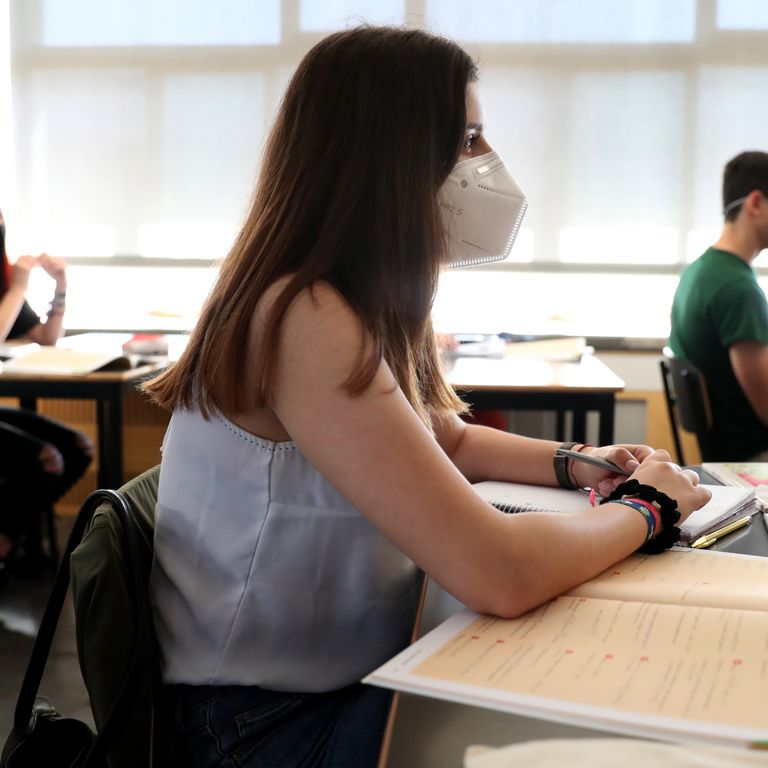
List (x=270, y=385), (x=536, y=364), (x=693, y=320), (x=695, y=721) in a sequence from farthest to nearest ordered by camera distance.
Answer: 1. (x=536, y=364)
2. (x=693, y=320)
3. (x=270, y=385)
4. (x=695, y=721)

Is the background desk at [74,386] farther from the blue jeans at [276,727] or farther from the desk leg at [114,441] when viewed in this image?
the blue jeans at [276,727]

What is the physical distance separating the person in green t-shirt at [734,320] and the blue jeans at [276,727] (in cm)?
193

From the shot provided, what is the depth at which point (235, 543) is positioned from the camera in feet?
2.94

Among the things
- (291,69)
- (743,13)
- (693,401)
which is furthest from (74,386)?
(743,13)

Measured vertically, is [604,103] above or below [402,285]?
above

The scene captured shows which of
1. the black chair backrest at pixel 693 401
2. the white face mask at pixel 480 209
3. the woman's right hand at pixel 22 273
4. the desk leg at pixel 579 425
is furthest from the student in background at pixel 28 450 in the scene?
the white face mask at pixel 480 209

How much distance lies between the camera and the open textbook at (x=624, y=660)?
1.84 ft

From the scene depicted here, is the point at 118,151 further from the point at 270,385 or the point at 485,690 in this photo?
the point at 485,690

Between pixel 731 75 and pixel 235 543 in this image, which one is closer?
pixel 235 543

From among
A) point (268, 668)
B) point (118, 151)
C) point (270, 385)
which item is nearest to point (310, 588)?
point (268, 668)

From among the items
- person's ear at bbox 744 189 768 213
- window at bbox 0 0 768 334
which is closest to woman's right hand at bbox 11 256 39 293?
window at bbox 0 0 768 334

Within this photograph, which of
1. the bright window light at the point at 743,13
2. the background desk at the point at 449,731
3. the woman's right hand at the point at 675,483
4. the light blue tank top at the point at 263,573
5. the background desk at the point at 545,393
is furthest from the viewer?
the bright window light at the point at 743,13

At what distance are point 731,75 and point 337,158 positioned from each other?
12.4 ft

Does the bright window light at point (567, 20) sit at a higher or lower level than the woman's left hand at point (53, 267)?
higher
